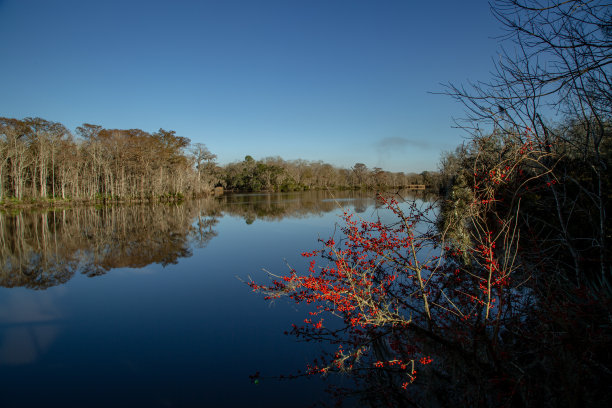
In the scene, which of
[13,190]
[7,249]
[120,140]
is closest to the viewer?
[7,249]

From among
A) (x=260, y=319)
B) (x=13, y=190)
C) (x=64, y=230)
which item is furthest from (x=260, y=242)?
(x=13, y=190)

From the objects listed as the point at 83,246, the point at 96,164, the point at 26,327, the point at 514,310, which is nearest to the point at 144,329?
the point at 26,327

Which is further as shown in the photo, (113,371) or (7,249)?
(7,249)

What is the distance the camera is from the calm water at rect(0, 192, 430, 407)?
396 centimetres

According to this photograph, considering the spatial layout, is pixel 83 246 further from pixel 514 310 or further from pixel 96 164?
pixel 96 164

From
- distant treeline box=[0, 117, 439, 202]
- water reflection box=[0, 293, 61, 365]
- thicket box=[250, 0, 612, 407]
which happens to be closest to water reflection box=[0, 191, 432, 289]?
water reflection box=[0, 293, 61, 365]

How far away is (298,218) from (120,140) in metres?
27.5

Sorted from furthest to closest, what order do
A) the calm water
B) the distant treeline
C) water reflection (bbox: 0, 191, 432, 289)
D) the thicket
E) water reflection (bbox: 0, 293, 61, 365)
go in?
the distant treeline, water reflection (bbox: 0, 191, 432, 289), water reflection (bbox: 0, 293, 61, 365), the calm water, the thicket

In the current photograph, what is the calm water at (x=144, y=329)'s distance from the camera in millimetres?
3965

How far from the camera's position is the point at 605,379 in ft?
8.53

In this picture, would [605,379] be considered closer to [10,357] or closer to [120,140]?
[10,357]

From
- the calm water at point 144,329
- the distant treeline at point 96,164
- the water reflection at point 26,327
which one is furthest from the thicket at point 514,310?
the distant treeline at point 96,164

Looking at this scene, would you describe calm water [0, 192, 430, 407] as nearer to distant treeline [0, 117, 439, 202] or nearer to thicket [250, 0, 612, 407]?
thicket [250, 0, 612, 407]

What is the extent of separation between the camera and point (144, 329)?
578 centimetres
